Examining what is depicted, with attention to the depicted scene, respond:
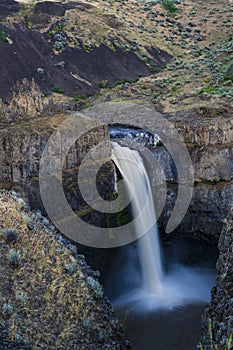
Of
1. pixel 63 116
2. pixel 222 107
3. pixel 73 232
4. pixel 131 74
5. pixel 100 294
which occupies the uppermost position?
pixel 131 74

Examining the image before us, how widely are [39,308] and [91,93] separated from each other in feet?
117

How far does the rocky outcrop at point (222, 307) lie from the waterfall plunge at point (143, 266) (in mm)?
7641

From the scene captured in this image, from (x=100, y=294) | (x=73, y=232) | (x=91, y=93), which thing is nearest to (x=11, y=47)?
(x=91, y=93)

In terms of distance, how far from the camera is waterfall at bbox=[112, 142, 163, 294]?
80.8 ft

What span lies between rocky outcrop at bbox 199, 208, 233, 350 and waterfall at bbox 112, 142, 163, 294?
26.7 ft

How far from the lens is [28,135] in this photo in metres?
21.5

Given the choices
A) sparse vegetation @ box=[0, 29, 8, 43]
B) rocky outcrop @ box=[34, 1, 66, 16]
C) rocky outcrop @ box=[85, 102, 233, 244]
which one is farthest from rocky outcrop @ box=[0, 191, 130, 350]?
rocky outcrop @ box=[34, 1, 66, 16]

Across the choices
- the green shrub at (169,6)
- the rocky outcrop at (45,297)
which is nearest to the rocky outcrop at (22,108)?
the rocky outcrop at (45,297)

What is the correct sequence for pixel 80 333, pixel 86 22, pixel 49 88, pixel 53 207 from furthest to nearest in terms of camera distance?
pixel 86 22 → pixel 49 88 → pixel 53 207 → pixel 80 333

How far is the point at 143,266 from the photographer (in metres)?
25.0

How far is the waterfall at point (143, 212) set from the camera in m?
24.6

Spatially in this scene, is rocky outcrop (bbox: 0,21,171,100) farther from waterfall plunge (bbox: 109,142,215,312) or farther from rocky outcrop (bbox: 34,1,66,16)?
waterfall plunge (bbox: 109,142,215,312)

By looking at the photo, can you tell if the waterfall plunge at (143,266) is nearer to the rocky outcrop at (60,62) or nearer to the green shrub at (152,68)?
the rocky outcrop at (60,62)

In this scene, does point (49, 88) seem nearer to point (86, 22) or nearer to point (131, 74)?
point (131, 74)
